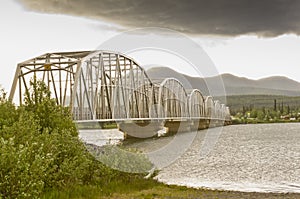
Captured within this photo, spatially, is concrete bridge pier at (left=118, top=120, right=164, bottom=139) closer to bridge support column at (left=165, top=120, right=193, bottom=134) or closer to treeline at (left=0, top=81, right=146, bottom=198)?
bridge support column at (left=165, top=120, right=193, bottom=134)

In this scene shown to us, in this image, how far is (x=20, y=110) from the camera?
24328mm

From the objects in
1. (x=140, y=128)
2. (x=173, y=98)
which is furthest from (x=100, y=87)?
(x=173, y=98)

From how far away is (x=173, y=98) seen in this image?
12512 centimetres

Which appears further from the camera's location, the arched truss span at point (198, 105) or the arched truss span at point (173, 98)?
the arched truss span at point (198, 105)

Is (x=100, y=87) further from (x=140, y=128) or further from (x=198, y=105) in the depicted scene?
(x=198, y=105)

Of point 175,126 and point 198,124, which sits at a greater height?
point 175,126

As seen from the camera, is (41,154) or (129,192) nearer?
(41,154)

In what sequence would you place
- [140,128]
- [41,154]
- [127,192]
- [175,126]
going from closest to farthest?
[41,154] < [127,192] < [140,128] < [175,126]

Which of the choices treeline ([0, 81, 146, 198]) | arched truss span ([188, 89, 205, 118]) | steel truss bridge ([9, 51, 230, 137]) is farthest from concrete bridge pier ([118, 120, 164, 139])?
treeline ([0, 81, 146, 198])

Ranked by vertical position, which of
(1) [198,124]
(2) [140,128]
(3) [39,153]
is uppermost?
(3) [39,153]

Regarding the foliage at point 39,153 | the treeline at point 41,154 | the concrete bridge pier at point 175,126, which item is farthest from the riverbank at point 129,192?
the concrete bridge pier at point 175,126

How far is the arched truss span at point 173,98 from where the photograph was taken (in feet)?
388

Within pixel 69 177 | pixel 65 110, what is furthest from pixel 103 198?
pixel 65 110

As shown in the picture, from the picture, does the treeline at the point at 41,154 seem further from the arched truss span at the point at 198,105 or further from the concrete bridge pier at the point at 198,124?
the arched truss span at the point at 198,105
